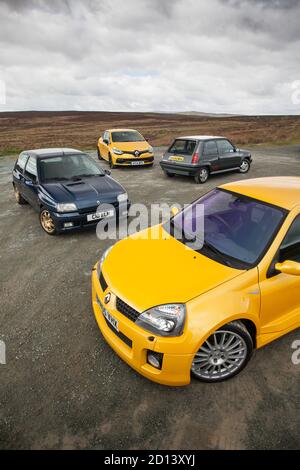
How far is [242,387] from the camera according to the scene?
285 cm

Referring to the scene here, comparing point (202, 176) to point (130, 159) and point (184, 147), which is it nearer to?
point (184, 147)

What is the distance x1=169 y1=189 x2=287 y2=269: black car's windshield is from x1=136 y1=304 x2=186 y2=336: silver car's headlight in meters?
0.78

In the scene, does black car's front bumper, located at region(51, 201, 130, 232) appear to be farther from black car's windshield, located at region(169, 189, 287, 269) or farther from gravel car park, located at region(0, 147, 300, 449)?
black car's windshield, located at region(169, 189, 287, 269)

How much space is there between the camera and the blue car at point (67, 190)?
5.84 m

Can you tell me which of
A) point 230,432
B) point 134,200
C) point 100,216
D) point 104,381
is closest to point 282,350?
point 230,432

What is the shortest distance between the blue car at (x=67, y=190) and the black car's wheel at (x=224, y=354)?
13.0 ft

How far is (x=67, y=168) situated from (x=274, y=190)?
4.92 metres

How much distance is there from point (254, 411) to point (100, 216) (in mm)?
4517

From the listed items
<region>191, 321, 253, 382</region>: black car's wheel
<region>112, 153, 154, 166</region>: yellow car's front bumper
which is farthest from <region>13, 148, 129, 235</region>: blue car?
<region>112, 153, 154, 166</region>: yellow car's front bumper

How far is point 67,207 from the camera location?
19.0ft

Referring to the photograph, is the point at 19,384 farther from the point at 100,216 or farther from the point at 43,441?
the point at 100,216

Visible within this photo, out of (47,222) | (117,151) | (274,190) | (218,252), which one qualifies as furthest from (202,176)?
(218,252)

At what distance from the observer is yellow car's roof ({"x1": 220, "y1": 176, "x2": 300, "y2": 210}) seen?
3.20 meters

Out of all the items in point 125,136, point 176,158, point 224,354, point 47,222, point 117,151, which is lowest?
point 224,354
